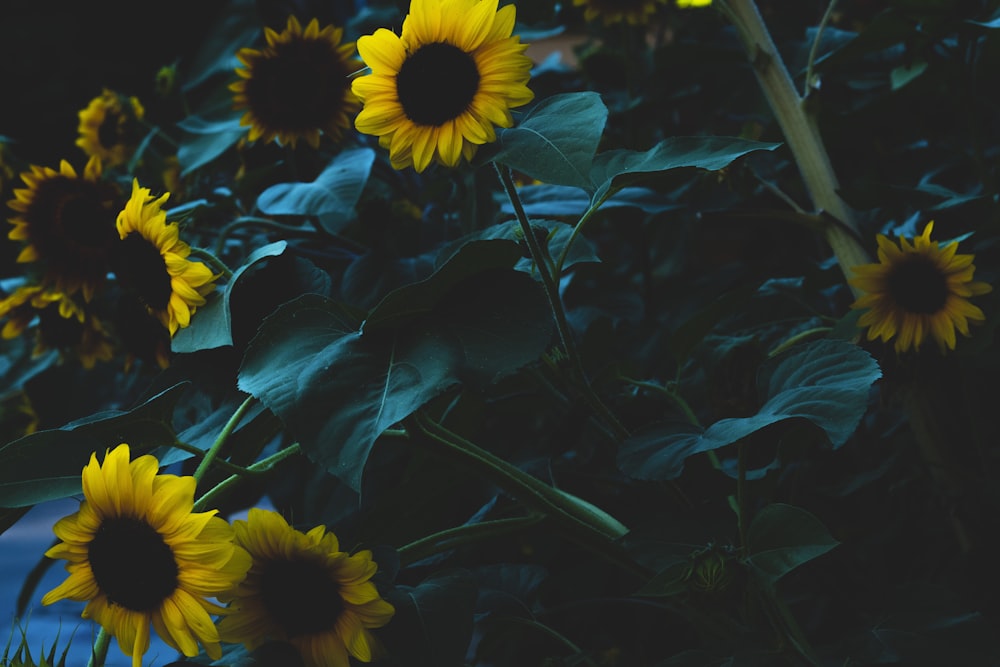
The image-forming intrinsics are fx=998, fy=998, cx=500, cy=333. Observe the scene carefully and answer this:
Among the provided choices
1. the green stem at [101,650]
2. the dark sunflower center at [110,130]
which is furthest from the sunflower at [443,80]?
the dark sunflower center at [110,130]

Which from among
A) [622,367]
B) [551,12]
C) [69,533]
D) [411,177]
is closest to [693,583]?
[622,367]

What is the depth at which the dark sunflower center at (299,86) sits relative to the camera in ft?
2.24

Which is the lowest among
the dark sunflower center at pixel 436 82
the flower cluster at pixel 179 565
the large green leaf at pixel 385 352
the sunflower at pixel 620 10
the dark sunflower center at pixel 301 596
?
the dark sunflower center at pixel 301 596

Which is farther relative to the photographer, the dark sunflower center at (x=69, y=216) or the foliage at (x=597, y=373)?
the dark sunflower center at (x=69, y=216)

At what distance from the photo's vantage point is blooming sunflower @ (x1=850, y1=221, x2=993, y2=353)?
1.79 feet

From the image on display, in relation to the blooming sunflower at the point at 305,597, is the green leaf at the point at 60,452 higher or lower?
higher

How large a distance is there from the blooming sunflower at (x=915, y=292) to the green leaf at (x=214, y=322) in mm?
325

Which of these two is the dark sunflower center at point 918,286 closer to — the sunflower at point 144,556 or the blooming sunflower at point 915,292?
the blooming sunflower at point 915,292

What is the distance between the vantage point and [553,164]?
379 mm

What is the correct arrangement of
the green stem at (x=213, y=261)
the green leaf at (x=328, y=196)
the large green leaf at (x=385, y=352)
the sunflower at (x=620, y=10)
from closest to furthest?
the large green leaf at (x=385, y=352) < the green stem at (x=213, y=261) < the green leaf at (x=328, y=196) < the sunflower at (x=620, y=10)

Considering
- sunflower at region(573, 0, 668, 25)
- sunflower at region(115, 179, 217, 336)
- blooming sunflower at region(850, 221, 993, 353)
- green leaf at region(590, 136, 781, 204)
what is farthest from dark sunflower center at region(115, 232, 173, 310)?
sunflower at region(573, 0, 668, 25)

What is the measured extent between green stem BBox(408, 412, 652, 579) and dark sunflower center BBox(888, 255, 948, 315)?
Answer: 0.21 m

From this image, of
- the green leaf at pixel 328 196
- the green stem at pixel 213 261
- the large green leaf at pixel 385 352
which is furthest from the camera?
the green leaf at pixel 328 196

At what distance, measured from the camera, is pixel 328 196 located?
24.0 inches
